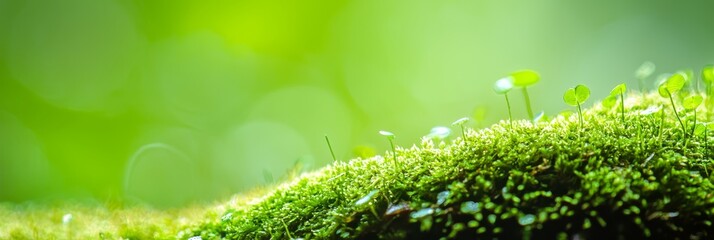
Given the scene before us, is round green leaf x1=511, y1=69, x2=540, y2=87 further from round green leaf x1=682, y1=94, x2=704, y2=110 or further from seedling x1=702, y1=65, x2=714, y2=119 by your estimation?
seedling x1=702, y1=65, x2=714, y2=119

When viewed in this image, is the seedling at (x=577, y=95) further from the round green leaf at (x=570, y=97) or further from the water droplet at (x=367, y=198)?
the water droplet at (x=367, y=198)

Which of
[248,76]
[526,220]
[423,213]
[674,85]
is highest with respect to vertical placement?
[248,76]

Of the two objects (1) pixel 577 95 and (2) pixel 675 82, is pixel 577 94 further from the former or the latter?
(2) pixel 675 82

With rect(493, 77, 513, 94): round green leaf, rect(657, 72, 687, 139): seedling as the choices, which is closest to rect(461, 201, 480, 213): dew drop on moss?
rect(493, 77, 513, 94): round green leaf

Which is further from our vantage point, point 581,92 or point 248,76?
point 248,76

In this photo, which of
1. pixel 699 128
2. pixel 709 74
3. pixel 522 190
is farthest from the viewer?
pixel 709 74

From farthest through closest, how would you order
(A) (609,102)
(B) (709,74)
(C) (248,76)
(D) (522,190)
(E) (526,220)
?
(C) (248,76) → (B) (709,74) → (A) (609,102) → (D) (522,190) → (E) (526,220)

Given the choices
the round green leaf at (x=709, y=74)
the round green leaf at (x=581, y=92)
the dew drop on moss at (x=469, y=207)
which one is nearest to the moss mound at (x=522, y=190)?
the dew drop on moss at (x=469, y=207)

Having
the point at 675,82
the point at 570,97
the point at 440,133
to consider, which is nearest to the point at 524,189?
the point at 440,133
